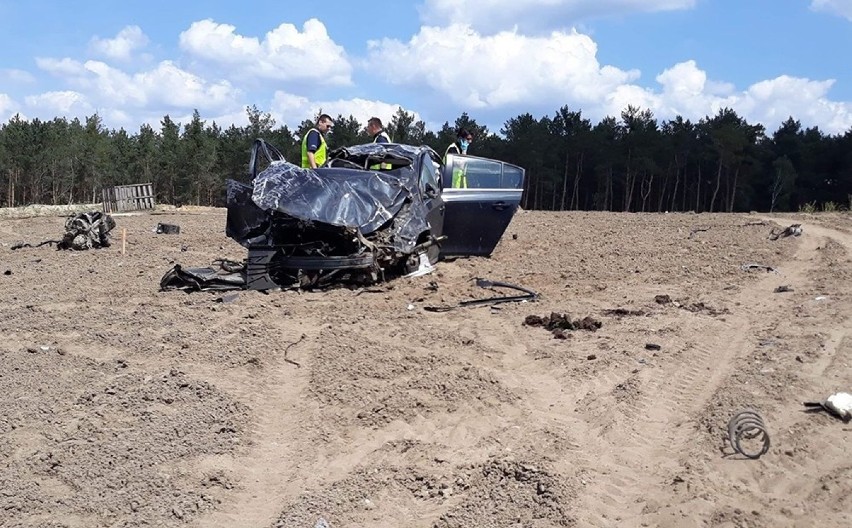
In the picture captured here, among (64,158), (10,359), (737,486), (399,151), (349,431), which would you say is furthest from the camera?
(64,158)

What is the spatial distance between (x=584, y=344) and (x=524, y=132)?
42.5 m

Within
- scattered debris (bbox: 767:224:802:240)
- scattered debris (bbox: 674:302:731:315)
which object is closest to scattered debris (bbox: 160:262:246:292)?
scattered debris (bbox: 674:302:731:315)

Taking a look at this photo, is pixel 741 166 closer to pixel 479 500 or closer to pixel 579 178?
pixel 579 178

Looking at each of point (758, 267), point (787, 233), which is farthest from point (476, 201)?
point (787, 233)

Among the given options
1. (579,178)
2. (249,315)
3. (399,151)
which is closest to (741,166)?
(579,178)

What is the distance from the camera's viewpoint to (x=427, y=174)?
31.3 ft

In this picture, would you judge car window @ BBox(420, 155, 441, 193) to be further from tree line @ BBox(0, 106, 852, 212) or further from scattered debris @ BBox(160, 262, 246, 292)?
tree line @ BBox(0, 106, 852, 212)

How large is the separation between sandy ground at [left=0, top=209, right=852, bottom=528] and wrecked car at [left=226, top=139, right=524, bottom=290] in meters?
0.43

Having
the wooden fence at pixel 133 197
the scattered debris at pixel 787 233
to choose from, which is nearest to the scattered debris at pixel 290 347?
the scattered debris at pixel 787 233

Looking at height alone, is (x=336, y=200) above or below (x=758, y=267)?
above

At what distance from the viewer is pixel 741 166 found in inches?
1651

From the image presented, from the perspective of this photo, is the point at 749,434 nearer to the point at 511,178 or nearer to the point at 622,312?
the point at 622,312

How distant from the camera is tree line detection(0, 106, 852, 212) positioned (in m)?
41.3

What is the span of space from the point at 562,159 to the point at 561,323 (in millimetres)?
42704
